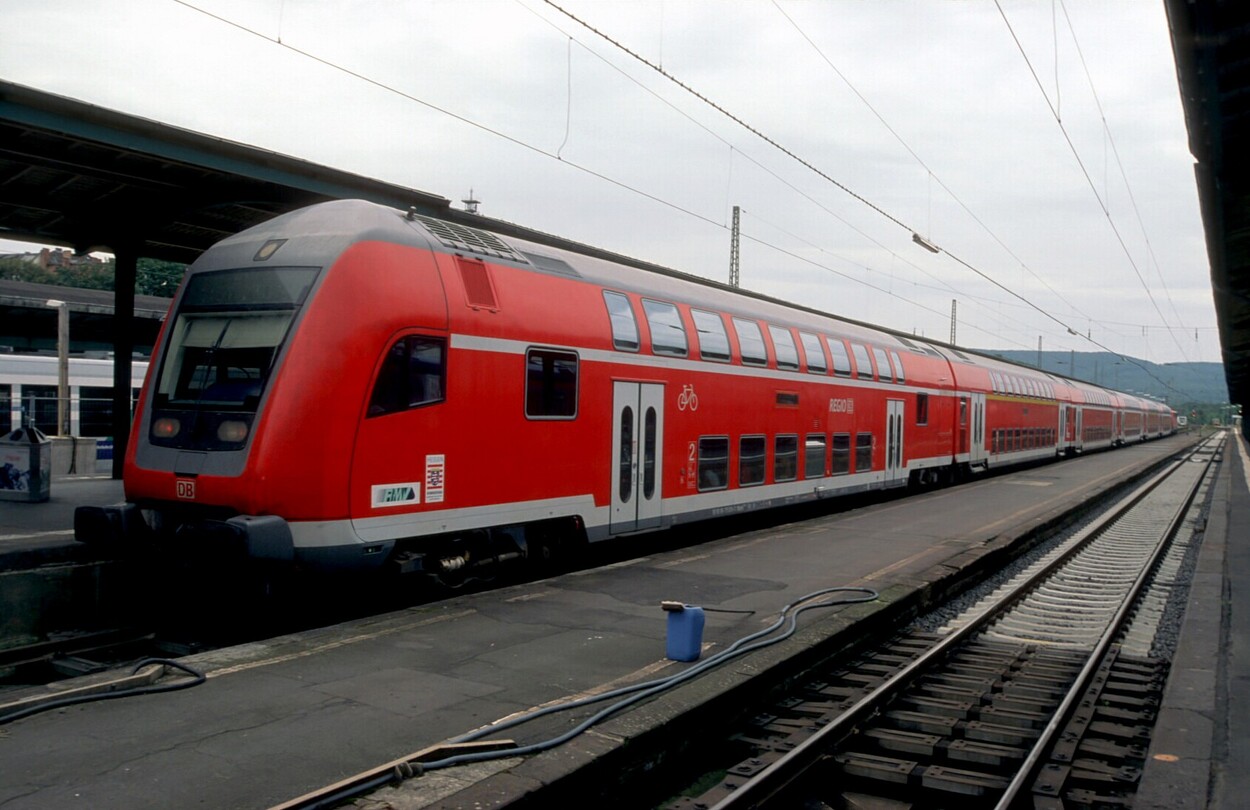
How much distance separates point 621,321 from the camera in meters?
11.4

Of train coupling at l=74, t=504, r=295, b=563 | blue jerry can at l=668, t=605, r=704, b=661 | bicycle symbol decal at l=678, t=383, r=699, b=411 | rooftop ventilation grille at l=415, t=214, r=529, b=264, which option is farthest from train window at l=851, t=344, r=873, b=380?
train coupling at l=74, t=504, r=295, b=563

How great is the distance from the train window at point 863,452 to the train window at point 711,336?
5612 mm

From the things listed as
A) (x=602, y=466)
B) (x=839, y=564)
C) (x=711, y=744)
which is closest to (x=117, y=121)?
(x=602, y=466)

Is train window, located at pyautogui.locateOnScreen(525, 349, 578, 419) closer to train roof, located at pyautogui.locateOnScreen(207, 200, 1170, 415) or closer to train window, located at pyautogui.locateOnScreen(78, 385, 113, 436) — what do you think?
train roof, located at pyautogui.locateOnScreen(207, 200, 1170, 415)

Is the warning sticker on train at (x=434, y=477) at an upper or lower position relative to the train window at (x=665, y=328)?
lower

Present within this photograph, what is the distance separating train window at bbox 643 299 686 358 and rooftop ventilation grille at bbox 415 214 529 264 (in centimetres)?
228

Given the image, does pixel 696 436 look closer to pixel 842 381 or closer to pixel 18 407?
pixel 842 381

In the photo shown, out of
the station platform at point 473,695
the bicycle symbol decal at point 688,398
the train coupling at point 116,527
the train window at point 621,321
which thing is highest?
the train window at point 621,321

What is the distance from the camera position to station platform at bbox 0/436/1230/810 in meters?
4.67

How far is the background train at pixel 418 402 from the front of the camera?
25.7ft

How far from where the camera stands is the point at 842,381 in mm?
17609

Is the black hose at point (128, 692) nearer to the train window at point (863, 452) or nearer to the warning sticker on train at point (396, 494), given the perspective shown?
the warning sticker on train at point (396, 494)

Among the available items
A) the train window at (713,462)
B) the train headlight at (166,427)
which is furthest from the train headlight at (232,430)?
the train window at (713,462)

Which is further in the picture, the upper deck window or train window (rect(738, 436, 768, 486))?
train window (rect(738, 436, 768, 486))
